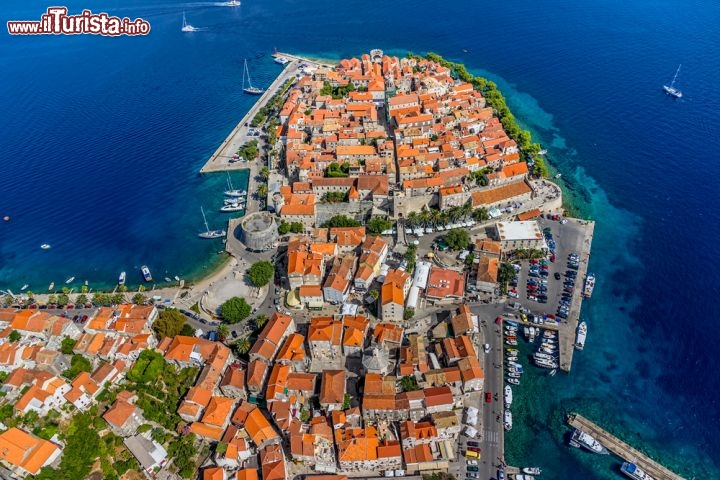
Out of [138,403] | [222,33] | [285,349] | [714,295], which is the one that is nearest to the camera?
[138,403]

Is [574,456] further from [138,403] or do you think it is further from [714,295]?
[138,403]

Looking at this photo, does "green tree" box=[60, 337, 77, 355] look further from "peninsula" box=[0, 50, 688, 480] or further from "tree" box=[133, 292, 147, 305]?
"tree" box=[133, 292, 147, 305]

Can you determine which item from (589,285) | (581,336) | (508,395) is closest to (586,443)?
(508,395)

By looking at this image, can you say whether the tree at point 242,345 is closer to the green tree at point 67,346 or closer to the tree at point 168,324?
the tree at point 168,324

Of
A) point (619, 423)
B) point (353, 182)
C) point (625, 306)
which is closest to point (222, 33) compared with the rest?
point (353, 182)

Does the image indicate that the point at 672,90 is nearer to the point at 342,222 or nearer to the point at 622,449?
the point at 342,222

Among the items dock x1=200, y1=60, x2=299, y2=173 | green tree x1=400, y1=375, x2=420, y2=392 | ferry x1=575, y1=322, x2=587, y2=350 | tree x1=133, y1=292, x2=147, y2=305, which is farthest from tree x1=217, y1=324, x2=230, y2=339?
ferry x1=575, y1=322, x2=587, y2=350
